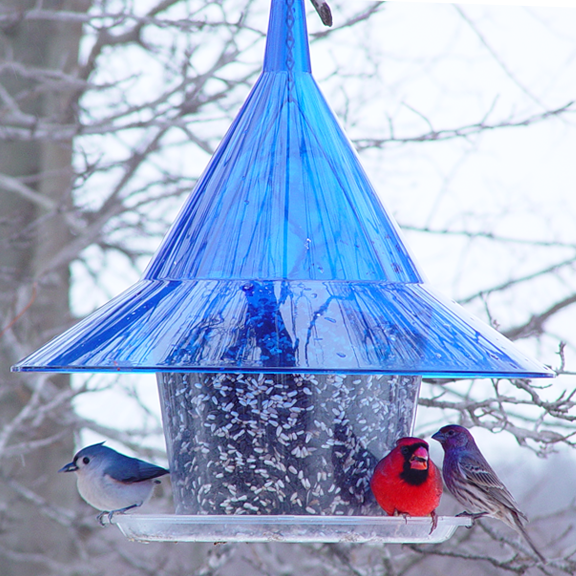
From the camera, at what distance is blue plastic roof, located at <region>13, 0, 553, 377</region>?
85.2 inches

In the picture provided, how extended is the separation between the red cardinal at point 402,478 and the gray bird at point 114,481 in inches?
43.4

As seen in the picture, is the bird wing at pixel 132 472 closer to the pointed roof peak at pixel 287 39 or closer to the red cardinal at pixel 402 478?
the red cardinal at pixel 402 478

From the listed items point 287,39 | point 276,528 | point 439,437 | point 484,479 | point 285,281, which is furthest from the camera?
point 439,437

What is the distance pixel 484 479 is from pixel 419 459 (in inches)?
43.2

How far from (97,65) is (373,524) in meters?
6.83

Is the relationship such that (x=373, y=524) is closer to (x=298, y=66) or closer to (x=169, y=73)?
(x=298, y=66)

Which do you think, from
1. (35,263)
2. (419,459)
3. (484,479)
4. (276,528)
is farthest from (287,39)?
(35,263)

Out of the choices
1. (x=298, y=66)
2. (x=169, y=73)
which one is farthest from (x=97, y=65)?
(x=298, y=66)

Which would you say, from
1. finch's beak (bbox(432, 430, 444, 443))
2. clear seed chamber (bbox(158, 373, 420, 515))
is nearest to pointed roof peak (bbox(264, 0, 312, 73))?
clear seed chamber (bbox(158, 373, 420, 515))

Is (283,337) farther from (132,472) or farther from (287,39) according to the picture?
(132,472)

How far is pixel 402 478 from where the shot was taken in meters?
3.00

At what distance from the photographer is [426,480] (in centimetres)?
322

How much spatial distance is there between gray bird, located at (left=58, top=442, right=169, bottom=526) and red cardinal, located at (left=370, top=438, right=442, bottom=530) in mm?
1103

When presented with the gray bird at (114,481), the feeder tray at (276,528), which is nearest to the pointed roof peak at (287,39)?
the feeder tray at (276,528)
